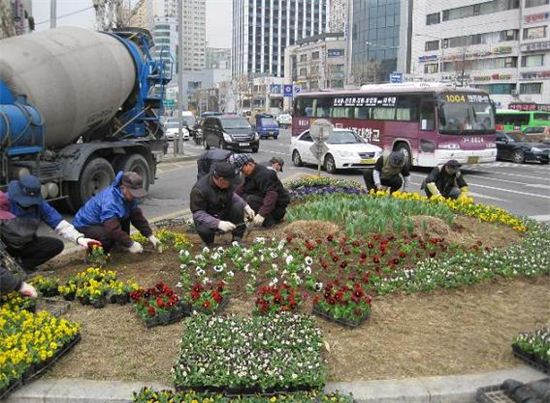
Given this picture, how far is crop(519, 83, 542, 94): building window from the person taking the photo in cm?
5912

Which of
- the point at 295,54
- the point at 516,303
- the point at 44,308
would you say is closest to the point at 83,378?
the point at 44,308

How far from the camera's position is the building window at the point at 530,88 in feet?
194

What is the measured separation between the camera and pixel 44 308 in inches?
203

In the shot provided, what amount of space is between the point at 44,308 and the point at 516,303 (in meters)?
4.16

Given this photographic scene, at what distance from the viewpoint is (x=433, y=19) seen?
236 ft

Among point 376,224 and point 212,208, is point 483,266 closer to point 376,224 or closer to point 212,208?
point 376,224

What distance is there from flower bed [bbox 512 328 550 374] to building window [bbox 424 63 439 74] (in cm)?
6979

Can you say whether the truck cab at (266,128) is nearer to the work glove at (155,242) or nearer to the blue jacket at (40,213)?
the work glove at (155,242)

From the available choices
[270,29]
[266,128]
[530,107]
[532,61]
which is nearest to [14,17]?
[266,128]

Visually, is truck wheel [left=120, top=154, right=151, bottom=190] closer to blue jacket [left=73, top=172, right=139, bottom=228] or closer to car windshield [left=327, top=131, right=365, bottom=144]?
blue jacket [left=73, top=172, right=139, bottom=228]

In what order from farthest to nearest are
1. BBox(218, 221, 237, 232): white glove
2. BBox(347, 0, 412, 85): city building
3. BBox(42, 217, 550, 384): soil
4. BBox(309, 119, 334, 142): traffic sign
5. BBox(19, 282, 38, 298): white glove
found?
BBox(347, 0, 412, 85): city building
BBox(309, 119, 334, 142): traffic sign
BBox(218, 221, 237, 232): white glove
BBox(19, 282, 38, 298): white glove
BBox(42, 217, 550, 384): soil

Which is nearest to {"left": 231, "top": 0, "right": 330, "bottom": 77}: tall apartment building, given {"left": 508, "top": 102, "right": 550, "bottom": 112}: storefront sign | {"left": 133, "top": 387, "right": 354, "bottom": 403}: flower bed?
{"left": 508, "top": 102, "right": 550, "bottom": 112}: storefront sign

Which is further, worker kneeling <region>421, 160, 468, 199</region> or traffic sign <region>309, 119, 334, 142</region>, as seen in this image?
traffic sign <region>309, 119, 334, 142</region>

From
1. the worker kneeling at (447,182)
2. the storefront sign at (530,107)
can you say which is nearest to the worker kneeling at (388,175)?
the worker kneeling at (447,182)
